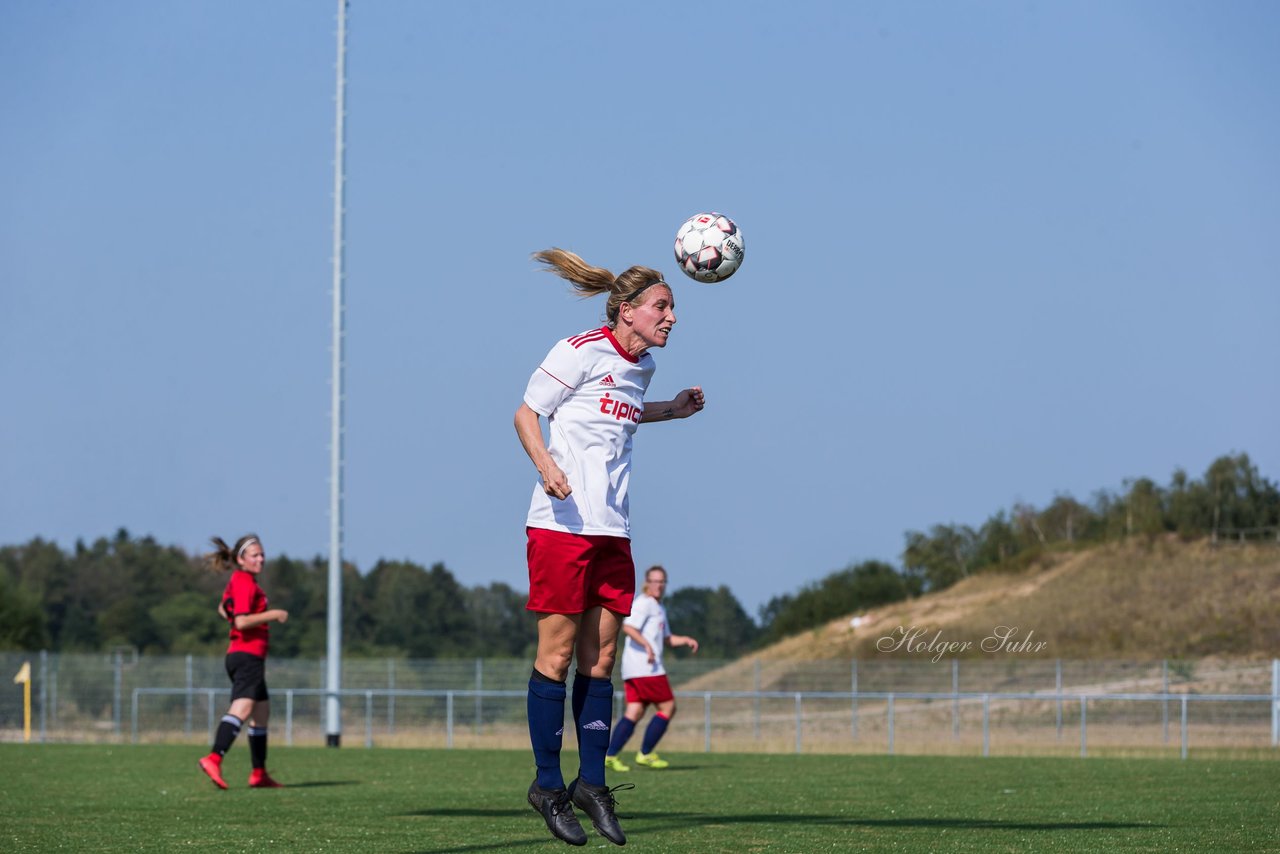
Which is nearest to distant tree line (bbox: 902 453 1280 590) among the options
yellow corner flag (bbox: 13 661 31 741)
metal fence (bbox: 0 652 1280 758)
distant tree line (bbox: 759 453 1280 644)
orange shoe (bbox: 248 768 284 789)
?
distant tree line (bbox: 759 453 1280 644)

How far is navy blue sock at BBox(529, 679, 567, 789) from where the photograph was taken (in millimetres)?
6363

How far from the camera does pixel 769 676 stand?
34.4 m

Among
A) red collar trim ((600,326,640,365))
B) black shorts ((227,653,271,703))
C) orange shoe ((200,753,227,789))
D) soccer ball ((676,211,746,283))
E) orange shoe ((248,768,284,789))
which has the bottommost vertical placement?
orange shoe ((248,768,284,789))

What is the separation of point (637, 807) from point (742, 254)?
13.8ft

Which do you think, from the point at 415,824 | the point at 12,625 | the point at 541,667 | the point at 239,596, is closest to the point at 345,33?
the point at 239,596

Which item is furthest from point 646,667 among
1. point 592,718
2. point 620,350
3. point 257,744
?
point 620,350

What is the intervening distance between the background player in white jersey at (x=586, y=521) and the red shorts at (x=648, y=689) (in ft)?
24.6

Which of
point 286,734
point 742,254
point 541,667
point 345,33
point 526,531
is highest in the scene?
point 345,33

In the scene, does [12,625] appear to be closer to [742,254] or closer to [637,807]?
[637,807]

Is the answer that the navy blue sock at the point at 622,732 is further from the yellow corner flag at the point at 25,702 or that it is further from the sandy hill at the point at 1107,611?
the sandy hill at the point at 1107,611

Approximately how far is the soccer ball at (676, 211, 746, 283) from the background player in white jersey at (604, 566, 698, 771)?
23.3 feet

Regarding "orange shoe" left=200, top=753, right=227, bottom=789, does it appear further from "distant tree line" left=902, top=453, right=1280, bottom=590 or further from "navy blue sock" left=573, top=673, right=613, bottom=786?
"distant tree line" left=902, top=453, right=1280, bottom=590

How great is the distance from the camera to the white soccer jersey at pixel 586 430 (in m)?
6.21

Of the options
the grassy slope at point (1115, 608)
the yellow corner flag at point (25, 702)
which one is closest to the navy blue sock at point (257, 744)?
the yellow corner flag at point (25, 702)
